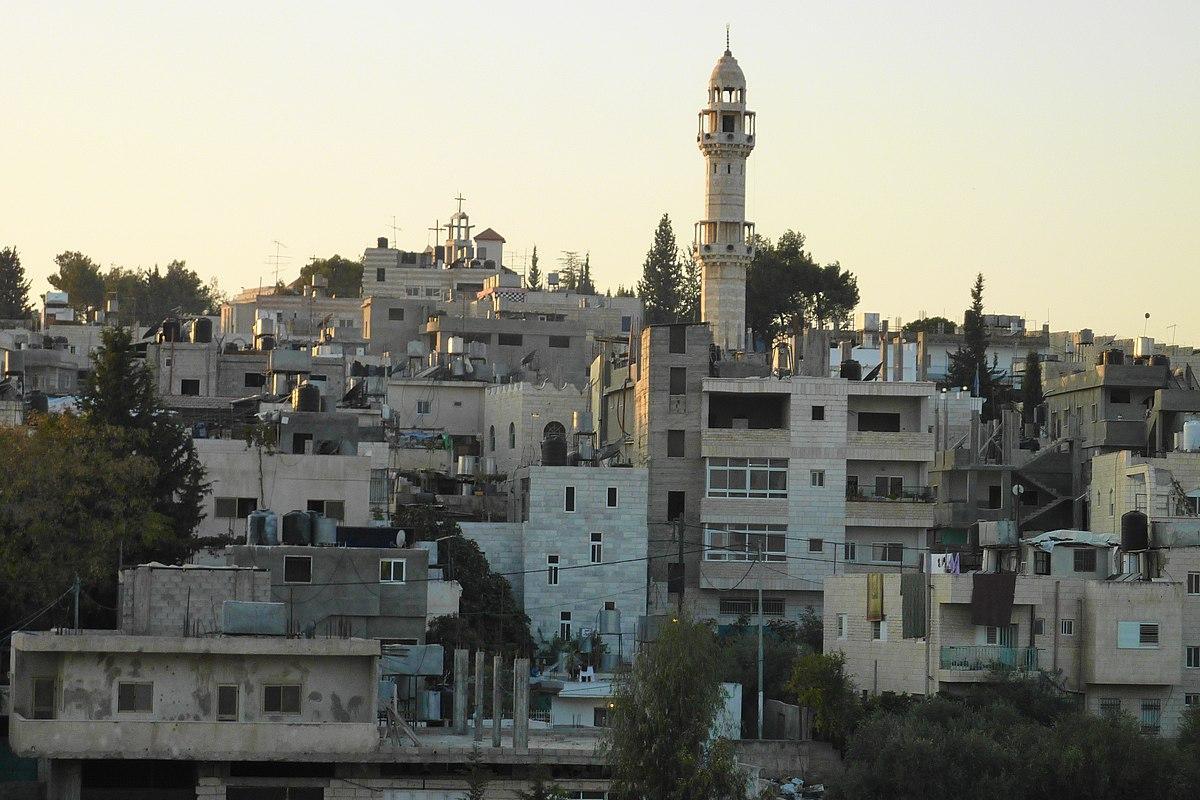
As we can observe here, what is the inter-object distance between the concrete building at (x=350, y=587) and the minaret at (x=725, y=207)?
108 ft

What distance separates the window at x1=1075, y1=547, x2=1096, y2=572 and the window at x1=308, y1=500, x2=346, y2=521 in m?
16.4

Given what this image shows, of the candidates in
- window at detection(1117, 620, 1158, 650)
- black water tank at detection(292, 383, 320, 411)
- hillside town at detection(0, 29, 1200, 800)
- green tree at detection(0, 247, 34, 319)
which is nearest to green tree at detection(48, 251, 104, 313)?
green tree at detection(0, 247, 34, 319)

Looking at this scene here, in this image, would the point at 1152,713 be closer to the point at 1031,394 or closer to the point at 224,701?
the point at 224,701

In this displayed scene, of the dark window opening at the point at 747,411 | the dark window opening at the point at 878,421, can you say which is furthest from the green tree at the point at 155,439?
the dark window opening at the point at 878,421

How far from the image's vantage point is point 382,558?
4606 cm

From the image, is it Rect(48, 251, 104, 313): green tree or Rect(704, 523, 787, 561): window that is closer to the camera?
Rect(704, 523, 787, 561): window

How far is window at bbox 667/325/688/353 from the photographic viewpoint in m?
57.6

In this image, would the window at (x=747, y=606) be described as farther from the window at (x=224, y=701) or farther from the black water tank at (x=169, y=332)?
the black water tank at (x=169, y=332)

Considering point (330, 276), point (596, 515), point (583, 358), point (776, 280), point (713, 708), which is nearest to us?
point (713, 708)

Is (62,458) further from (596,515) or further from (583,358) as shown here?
(583,358)

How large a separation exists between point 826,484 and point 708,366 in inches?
164

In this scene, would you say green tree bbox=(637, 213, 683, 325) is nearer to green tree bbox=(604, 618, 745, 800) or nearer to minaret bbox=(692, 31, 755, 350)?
minaret bbox=(692, 31, 755, 350)

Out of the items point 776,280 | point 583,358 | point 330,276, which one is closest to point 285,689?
point 583,358

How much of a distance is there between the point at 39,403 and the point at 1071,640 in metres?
27.4
